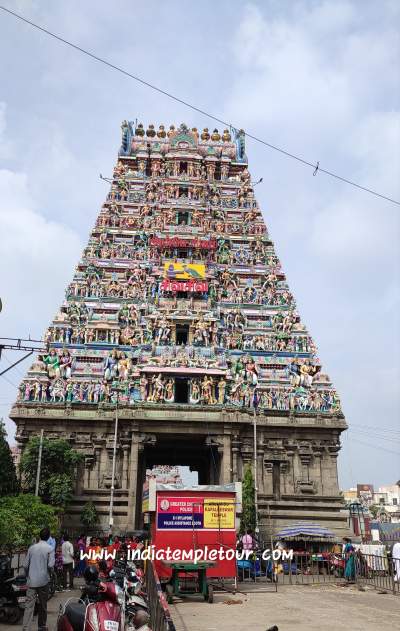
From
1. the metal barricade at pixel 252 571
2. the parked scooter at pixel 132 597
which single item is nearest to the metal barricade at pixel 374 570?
the metal barricade at pixel 252 571

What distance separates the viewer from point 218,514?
57.7 feet

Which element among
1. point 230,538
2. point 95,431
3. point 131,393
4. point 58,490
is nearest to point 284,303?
point 131,393

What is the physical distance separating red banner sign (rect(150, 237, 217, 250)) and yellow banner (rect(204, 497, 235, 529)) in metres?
27.8

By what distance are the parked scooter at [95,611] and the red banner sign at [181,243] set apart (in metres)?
35.4

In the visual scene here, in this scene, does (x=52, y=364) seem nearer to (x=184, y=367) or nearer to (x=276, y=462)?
(x=184, y=367)

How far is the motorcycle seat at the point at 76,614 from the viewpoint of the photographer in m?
8.42

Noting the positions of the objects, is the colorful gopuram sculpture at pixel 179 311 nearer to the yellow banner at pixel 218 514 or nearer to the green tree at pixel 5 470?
the green tree at pixel 5 470

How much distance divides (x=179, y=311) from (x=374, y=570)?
72.4 ft

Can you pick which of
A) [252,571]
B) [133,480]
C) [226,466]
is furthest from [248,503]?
[252,571]

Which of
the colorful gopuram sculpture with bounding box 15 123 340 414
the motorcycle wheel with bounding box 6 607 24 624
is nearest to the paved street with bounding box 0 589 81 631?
the motorcycle wheel with bounding box 6 607 24 624

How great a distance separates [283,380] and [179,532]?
70.1 feet

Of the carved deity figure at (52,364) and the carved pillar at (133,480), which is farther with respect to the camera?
the carved deity figure at (52,364)

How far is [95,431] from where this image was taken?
3475cm

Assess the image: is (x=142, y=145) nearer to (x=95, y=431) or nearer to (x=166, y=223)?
(x=166, y=223)
